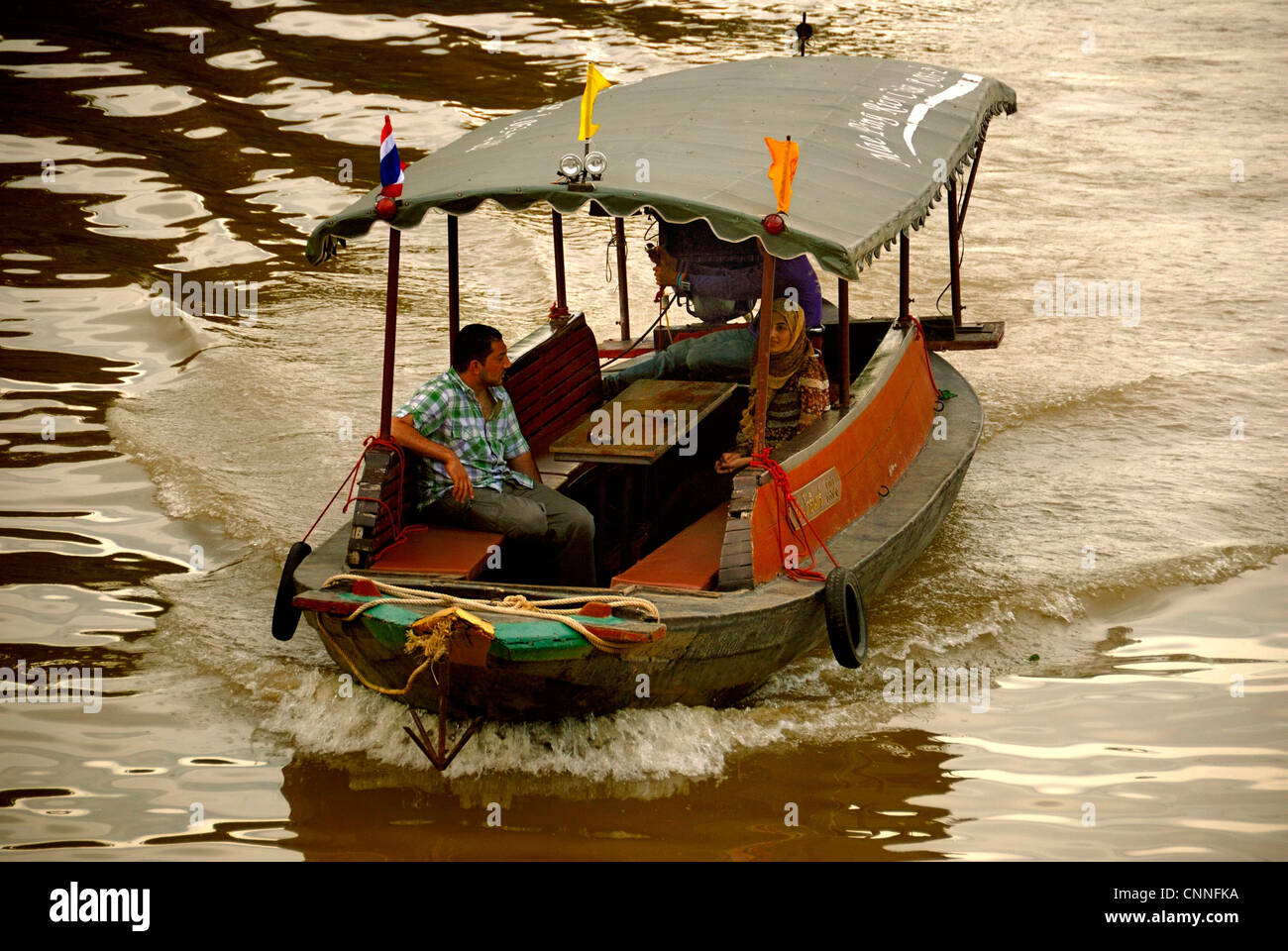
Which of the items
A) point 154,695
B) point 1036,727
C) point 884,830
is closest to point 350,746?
point 154,695

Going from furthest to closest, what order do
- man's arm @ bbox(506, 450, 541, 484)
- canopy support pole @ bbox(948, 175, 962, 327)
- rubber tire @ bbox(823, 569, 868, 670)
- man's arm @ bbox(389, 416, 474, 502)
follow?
canopy support pole @ bbox(948, 175, 962, 327)
man's arm @ bbox(506, 450, 541, 484)
man's arm @ bbox(389, 416, 474, 502)
rubber tire @ bbox(823, 569, 868, 670)

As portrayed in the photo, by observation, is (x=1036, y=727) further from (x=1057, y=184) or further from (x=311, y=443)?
(x=1057, y=184)

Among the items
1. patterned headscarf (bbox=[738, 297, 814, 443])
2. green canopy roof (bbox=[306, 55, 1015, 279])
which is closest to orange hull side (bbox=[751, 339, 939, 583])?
patterned headscarf (bbox=[738, 297, 814, 443])

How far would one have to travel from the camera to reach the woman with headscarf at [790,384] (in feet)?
21.8

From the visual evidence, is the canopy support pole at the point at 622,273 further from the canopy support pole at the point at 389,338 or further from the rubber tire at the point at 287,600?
the rubber tire at the point at 287,600

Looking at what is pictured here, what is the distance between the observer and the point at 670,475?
25.5 feet

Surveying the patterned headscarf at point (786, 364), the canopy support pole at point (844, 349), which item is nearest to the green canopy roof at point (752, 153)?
the canopy support pole at point (844, 349)

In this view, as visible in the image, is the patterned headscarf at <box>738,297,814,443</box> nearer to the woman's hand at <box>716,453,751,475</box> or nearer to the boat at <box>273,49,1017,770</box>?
the boat at <box>273,49,1017,770</box>

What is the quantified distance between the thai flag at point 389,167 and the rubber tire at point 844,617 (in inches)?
92.6

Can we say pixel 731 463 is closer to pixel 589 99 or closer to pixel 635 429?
pixel 635 429

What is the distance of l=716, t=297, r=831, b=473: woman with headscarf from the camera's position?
6656mm

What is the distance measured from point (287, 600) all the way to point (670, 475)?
2.42 m

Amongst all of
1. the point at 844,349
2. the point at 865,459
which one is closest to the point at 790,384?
the point at 844,349

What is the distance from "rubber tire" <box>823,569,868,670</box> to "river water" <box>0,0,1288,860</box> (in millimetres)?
415
